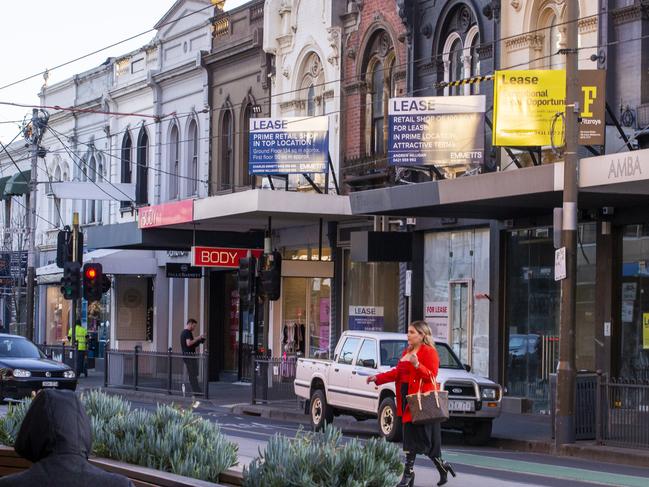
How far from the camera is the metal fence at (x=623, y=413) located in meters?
19.0

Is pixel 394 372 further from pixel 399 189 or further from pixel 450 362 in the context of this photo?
pixel 399 189

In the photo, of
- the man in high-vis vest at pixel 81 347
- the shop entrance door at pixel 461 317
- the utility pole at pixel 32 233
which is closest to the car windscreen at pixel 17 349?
the shop entrance door at pixel 461 317

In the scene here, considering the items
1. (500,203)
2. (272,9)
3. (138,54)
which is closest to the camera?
(500,203)

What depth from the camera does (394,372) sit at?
1414 cm

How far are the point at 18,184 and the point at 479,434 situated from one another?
3414 centimetres

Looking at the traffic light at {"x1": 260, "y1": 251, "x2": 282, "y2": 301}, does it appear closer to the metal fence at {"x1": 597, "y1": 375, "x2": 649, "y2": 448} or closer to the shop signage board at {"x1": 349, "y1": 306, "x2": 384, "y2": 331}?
the shop signage board at {"x1": 349, "y1": 306, "x2": 384, "y2": 331}

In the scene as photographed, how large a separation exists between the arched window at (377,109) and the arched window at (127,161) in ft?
48.0

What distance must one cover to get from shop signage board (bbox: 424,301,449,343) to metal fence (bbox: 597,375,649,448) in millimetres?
9224

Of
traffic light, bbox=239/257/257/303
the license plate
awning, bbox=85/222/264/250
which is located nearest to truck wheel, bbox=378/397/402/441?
the license plate

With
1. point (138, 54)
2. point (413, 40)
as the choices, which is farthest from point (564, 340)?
point (138, 54)

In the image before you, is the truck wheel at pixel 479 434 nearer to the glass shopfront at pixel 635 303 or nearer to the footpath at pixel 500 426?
the footpath at pixel 500 426

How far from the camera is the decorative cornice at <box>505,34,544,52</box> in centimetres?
2627

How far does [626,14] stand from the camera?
2362cm

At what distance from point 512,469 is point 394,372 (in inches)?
148
